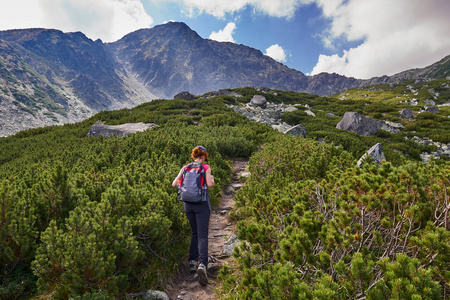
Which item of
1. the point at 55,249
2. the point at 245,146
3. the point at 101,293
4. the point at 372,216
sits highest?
the point at 245,146

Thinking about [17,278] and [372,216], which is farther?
[17,278]

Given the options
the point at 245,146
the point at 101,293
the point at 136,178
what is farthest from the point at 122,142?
the point at 101,293

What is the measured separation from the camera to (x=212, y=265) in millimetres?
4301

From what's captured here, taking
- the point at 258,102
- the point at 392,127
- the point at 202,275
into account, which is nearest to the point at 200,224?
the point at 202,275

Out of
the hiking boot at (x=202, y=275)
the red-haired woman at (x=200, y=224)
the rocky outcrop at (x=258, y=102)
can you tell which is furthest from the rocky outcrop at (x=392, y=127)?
the hiking boot at (x=202, y=275)

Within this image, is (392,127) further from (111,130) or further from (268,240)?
(111,130)

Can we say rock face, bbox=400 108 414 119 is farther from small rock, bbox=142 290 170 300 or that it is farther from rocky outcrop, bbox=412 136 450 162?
small rock, bbox=142 290 170 300

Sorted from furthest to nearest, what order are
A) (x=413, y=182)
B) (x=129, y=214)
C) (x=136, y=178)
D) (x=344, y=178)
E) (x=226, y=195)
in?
(x=226, y=195) < (x=136, y=178) < (x=129, y=214) < (x=344, y=178) < (x=413, y=182)

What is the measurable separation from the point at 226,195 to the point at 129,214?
169 inches

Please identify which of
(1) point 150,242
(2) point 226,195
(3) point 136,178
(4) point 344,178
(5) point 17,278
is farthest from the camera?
(2) point 226,195

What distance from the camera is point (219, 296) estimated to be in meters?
3.46

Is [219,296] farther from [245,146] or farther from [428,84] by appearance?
[428,84]

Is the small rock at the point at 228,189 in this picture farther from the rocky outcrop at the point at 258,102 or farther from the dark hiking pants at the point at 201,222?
the rocky outcrop at the point at 258,102

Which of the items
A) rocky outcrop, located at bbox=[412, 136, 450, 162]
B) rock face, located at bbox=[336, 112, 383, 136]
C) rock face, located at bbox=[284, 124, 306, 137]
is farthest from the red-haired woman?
rock face, located at bbox=[336, 112, 383, 136]
